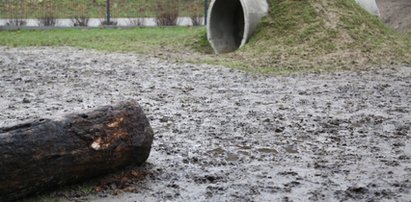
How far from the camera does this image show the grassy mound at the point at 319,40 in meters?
11.8

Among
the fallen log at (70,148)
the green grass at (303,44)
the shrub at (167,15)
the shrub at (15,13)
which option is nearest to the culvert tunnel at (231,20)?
the green grass at (303,44)

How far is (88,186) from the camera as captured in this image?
4762 millimetres

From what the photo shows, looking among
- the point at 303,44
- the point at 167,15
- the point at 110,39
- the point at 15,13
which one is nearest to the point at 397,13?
the point at 167,15

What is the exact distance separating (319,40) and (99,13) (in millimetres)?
12894

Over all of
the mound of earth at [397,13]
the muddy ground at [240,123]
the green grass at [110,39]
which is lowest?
the green grass at [110,39]

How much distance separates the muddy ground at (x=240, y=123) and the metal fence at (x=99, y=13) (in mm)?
9553

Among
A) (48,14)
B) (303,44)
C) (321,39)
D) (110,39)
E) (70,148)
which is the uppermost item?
(70,148)

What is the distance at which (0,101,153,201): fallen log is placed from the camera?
4266 millimetres

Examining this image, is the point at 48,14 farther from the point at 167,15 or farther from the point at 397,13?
the point at 397,13

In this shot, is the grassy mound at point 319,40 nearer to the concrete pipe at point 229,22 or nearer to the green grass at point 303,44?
the green grass at point 303,44

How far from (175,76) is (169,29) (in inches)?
403

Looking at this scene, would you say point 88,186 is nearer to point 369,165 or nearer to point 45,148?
point 45,148

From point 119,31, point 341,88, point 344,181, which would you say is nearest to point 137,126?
point 344,181

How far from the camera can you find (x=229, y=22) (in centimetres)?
1561
